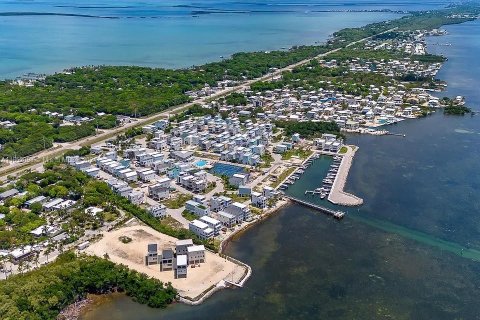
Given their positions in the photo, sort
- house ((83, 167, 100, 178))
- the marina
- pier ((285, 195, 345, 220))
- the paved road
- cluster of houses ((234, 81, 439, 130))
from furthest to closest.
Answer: cluster of houses ((234, 81, 439, 130)), the paved road, house ((83, 167, 100, 178)), the marina, pier ((285, 195, 345, 220))

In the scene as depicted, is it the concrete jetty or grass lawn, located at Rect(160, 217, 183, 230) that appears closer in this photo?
grass lawn, located at Rect(160, 217, 183, 230)

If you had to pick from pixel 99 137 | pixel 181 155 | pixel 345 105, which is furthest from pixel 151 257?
pixel 345 105

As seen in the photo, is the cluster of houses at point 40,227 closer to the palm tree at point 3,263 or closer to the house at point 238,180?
the palm tree at point 3,263

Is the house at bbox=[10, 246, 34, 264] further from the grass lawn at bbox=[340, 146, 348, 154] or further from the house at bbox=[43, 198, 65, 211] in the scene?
the grass lawn at bbox=[340, 146, 348, 154]

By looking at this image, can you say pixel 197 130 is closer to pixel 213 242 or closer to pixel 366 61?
pixel 213 242

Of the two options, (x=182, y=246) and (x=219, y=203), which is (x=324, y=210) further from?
(x=182, y=246)

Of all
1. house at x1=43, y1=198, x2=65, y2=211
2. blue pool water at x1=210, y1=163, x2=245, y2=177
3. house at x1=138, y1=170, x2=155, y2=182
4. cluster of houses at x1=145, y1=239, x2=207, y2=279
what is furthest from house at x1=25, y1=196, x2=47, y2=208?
blue pool water at x1=210, y1=163, x2=245, y2=177

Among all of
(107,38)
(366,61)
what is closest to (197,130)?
(366,61)
